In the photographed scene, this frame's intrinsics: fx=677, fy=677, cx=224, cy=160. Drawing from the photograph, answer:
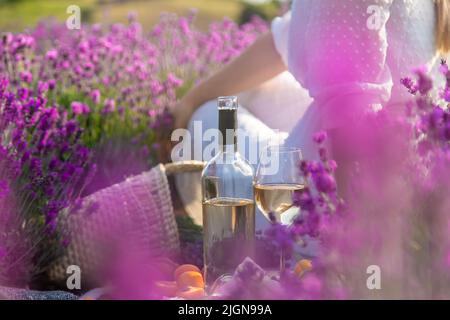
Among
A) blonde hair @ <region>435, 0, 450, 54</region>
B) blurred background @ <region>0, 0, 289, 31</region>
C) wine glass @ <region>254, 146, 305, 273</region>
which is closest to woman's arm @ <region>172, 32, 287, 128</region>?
blonde hair @ <region>435, 0, 450, 54</region>

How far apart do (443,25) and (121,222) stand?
47.9 inches

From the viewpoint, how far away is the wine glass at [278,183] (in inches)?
66.9

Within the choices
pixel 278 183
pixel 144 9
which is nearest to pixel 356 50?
pixel 278 183

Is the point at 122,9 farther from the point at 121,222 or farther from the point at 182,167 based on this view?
the point at 121,222

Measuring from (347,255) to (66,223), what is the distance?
129cm

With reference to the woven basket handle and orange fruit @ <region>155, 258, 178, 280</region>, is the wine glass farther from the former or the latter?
the woven basket handle

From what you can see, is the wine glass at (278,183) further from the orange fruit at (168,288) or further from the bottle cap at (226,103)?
the orange fruit at (168,288)

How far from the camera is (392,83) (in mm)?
2082

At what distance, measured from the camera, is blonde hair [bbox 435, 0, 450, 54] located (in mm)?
2123

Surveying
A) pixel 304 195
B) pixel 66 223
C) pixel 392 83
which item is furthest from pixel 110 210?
pixel 304 195

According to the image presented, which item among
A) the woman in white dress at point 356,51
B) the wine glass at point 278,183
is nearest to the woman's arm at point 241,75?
the woman in white dress at point 356,51

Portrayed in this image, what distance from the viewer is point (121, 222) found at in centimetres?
226

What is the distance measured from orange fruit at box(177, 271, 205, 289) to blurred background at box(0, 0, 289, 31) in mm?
13087

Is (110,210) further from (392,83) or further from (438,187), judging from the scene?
(438,187)
